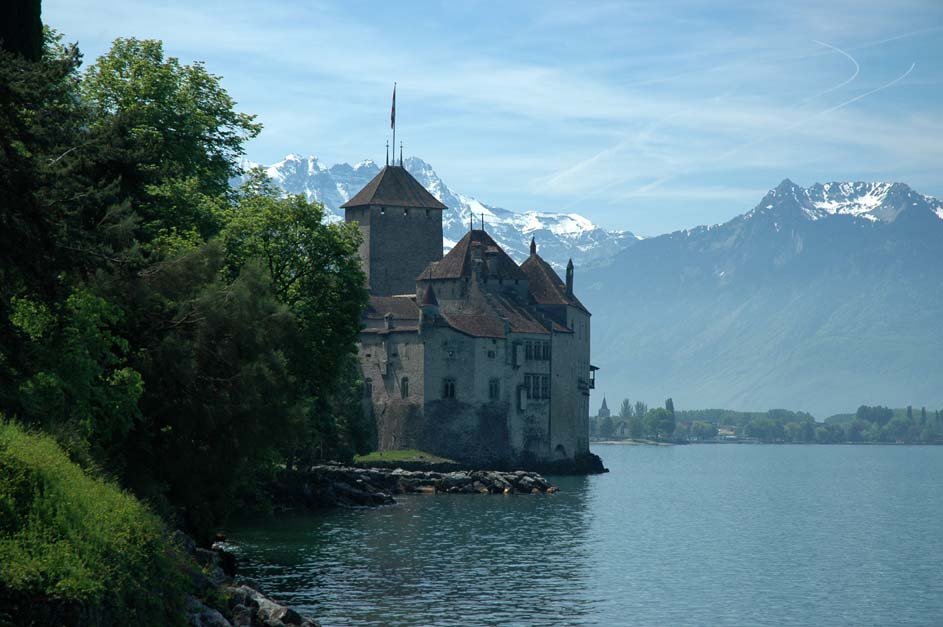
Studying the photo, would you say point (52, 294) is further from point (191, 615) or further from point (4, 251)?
point (191, 615)

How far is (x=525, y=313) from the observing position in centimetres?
11831

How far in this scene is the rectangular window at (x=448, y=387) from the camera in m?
111

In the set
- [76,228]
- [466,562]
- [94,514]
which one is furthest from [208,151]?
[94,514]

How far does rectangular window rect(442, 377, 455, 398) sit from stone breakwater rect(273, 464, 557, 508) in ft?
32.7

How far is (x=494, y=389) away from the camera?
113 metres

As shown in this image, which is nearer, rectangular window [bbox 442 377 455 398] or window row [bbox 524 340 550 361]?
rectangular window [bbox 442 377 455 398]

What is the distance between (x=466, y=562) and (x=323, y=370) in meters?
9.20

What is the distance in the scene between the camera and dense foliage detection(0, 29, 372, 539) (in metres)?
24.5

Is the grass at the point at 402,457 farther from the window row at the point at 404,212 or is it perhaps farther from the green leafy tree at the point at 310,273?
the green leafy tree at the point at 310,273

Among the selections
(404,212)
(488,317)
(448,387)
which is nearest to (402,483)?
(448,387)

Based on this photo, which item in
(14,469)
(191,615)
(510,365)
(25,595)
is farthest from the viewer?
(510,365)

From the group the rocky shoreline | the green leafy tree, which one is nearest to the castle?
the rocky shoreline

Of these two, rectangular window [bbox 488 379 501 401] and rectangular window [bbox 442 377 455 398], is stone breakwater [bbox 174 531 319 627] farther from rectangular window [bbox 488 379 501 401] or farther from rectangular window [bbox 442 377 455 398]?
rectangular window [bbox 488 379 501 401]

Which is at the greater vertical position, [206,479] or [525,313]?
[525,313]
